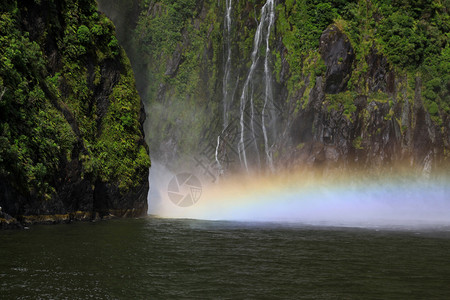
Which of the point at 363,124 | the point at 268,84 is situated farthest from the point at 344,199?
the point at 268,84

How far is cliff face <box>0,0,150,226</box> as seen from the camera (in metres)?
21.9

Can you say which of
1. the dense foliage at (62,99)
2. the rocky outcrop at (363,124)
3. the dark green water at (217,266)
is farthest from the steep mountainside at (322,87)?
the dark green water at (217,266)

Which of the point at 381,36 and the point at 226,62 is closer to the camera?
the point at 381,36

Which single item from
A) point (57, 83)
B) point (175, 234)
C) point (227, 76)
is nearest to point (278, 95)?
point (227, 76)

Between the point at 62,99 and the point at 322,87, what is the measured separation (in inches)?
1132

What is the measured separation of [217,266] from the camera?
1239 cm

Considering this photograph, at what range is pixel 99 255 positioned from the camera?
13750 millimetres

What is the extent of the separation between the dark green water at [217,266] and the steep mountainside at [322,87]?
87.4 feet

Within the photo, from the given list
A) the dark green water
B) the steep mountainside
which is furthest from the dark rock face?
the dark green water

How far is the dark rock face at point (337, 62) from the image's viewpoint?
46625mm

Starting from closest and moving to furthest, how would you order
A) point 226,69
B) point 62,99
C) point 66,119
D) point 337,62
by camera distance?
point 66,119, point 62,99, point 337,62, point 226,69

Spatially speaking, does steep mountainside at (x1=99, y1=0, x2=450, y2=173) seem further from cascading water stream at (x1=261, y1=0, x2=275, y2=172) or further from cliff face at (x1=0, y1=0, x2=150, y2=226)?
cliff face at (x1=0, y1=0, x2=150, y2=226)

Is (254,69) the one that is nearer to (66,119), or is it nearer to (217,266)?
(66,119)

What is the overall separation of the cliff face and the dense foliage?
6 centimetres
